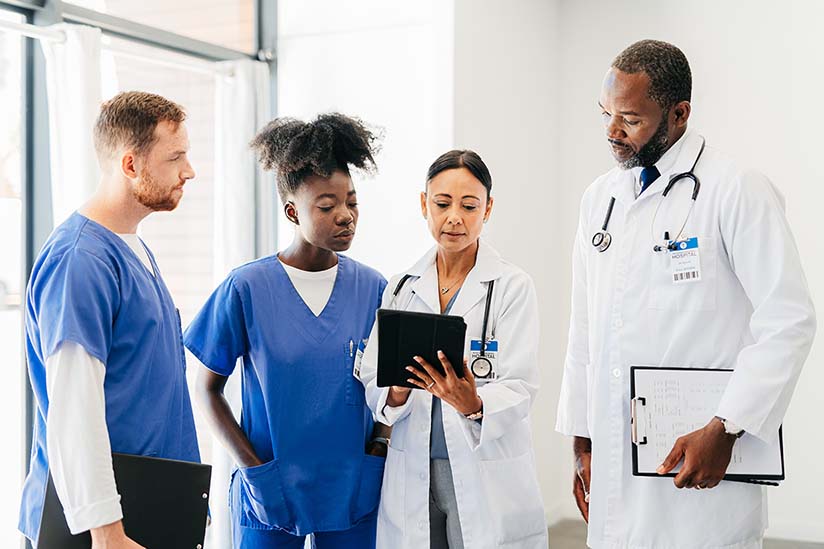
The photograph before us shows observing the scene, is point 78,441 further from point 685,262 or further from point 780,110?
point 780,110

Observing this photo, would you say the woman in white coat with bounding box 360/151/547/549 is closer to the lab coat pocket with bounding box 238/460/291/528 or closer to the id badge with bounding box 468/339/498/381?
the id badge with bounding box 468/339/498/381

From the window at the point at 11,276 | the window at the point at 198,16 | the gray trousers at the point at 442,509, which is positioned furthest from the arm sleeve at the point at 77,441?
the window at the point at 198,16

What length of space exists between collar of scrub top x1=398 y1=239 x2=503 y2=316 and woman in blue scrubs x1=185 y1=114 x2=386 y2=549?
184 mm

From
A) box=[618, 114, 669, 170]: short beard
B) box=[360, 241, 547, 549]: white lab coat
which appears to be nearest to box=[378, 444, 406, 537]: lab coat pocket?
box=[360, 241, 547, 549]: white lab coat

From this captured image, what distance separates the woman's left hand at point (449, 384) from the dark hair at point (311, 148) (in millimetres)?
625

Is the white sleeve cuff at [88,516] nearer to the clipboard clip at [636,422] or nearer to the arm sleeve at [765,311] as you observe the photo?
the clipboard clip at [636,422]

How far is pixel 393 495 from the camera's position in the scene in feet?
7.09

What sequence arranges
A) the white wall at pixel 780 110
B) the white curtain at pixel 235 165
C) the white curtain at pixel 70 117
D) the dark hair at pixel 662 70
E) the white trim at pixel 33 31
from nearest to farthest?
the dark hair at pixel 662 70 → the white trim at pixel 33 31 → the white curtain at pixel 70 117 → the white curtain at pixel 235 165 → the white wall at pixel 780 110

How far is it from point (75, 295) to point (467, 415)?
906mm

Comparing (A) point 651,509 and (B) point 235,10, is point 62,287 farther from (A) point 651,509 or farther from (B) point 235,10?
(B) point 235,10

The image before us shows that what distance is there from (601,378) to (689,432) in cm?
24

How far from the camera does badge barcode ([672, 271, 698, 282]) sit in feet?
6.20

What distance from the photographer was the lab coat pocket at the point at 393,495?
2.14 m

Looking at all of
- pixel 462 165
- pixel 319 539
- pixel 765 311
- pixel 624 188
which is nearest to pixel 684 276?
pixel 765 311
